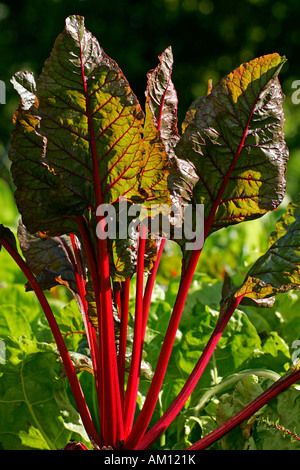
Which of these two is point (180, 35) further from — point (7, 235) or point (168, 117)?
point (7, 235)

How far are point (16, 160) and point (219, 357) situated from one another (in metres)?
0.56

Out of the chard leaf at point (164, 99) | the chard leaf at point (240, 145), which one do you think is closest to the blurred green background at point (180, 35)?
the chard leaf at point (164, 99)

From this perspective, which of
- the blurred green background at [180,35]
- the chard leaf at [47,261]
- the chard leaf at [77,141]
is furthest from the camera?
the blurred green background at [180,35]

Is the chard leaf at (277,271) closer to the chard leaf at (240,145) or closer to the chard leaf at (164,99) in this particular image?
the chard leaf at (240,145)

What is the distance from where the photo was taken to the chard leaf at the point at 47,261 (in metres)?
0.91

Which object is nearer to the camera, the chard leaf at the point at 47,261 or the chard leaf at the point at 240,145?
the chard leaf at the point at 240,145

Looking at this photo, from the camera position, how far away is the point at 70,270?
937 millimetres

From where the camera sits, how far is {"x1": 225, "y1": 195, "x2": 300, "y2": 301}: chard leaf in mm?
793

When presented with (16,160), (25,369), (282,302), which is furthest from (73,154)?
(282,302)

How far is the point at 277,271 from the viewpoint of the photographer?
32.0 inches

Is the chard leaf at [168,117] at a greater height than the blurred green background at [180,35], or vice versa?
the blurred green background at [180,35]

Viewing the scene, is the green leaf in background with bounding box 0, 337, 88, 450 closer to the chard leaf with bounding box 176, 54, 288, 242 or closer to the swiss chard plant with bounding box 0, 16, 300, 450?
the swiss chard plant with bounding box 0, 16, 300, 450

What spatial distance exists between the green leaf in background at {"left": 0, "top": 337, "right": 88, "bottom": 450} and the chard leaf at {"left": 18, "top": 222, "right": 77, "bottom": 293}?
11 cm
